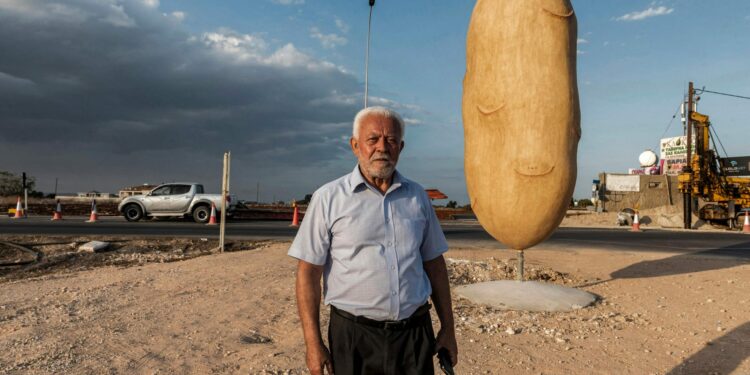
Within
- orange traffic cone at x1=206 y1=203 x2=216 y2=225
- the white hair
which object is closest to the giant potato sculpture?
the white hair

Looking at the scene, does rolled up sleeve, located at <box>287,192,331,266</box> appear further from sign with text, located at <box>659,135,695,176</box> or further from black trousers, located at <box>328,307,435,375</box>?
sign with text, located at <box>659,135,695,176</box>

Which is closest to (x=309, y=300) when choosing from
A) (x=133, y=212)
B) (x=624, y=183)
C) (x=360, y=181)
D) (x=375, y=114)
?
(x=360, y=181)

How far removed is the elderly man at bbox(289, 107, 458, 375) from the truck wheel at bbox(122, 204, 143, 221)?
1894 centimetres

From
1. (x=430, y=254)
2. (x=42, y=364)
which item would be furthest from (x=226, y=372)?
(x=430, y=254)

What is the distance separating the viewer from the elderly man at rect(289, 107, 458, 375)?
2.05 m

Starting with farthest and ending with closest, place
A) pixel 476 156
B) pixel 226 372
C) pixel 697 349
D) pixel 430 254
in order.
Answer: pixel 476 156 → pixel 697 349 → pixel 226 372 → pixel 430 254

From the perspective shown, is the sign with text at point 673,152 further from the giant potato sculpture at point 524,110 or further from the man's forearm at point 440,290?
the man's forearm at point 440,290

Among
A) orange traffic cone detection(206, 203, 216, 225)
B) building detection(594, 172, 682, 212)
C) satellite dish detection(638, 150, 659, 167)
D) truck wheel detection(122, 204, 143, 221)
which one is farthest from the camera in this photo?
satellite dish detection(638, 150, 659, 167)

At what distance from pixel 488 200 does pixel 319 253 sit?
3320 mm

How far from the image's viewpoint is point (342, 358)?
207cm

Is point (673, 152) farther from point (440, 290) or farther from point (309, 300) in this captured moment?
point (309, 300)

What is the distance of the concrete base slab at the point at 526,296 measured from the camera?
208 inches

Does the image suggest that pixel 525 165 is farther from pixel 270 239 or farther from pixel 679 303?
pixel 270 239

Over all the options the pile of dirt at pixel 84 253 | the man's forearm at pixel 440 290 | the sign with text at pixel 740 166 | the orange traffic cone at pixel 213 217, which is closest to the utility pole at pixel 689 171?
the sign with text at pixel 740 166
